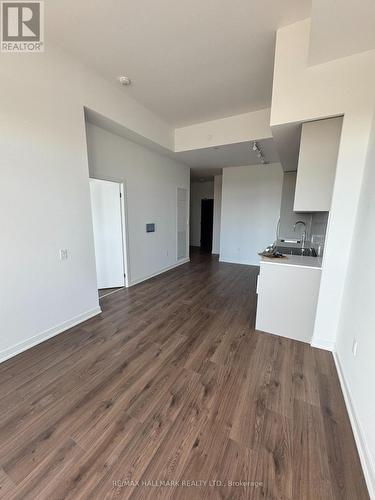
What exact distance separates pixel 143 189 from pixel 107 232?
1.20m

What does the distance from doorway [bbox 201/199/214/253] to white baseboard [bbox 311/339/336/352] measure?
19.9 ft

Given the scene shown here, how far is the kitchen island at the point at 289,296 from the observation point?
2391mm

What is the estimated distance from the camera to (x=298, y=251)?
139 inches

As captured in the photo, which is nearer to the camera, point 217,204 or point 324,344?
point 324,344

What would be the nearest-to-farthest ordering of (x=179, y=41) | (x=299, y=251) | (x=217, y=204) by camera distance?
(x=179, y=41)
(x=299, y=251)
(x=217, y=204)

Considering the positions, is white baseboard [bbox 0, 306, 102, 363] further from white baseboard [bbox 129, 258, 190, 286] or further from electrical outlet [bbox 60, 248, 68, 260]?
white baseboard [bbox 129, 258, 190, 286]

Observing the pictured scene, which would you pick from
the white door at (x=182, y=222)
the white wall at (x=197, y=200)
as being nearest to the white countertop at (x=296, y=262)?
the white door at (x=182, y=222)

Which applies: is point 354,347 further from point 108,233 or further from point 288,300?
point 108,233

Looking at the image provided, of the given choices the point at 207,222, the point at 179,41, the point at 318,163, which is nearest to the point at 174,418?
the point at 318,163

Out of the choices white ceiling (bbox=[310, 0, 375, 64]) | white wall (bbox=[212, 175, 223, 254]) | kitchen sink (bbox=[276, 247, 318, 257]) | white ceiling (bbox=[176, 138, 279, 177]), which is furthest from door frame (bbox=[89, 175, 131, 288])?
white wall (bbox=[212, 175, 223, 254])

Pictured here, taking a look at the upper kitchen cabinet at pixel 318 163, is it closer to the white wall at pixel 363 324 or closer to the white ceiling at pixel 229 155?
the white wall at pixel 363 324

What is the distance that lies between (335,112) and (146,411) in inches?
126

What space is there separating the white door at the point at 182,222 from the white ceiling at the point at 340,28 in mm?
4004

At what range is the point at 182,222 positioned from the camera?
5.93 meters
